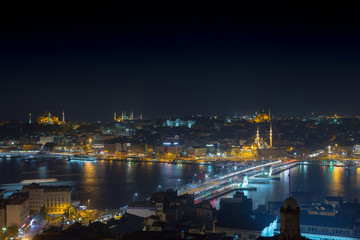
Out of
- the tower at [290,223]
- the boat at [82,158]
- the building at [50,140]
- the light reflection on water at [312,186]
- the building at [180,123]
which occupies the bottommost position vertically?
the light reflection on water at [312,186]

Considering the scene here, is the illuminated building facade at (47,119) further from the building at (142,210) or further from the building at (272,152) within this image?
the building at (142,210)

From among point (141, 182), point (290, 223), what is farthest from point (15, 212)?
point (141, 182)

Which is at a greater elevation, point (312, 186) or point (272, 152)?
point (272, 152)

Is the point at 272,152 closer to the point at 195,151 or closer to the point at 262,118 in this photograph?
the point at 195,151

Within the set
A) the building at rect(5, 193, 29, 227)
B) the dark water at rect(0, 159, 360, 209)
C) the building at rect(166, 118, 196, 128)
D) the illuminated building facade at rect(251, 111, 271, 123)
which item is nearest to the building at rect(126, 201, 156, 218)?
the building at rect(5, 193, 29, 227)

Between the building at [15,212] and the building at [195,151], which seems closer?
the building at [15,212]

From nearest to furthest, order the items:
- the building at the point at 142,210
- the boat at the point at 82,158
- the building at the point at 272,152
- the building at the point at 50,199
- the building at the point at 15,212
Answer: the building at the point at 15,212 < the building at the point at 142,210 < the building at the point at 50,199 < the boat at the point at 82,158 < the building at the point at 272,152

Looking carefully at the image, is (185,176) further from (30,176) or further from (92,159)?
(92,159)

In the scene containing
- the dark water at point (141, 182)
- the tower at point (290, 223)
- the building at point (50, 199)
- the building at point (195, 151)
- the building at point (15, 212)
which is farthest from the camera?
the building at point (195, 151)

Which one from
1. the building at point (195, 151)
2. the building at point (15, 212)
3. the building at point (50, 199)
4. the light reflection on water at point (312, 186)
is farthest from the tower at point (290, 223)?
the building at point (195, 151)

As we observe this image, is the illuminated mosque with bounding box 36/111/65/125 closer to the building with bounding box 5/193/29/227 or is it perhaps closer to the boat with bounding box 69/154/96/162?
the boat with bounding box 69/154/96/162
